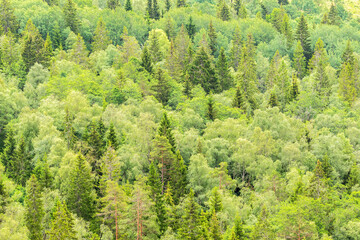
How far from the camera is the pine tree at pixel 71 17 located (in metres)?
183

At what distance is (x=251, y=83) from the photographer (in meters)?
150

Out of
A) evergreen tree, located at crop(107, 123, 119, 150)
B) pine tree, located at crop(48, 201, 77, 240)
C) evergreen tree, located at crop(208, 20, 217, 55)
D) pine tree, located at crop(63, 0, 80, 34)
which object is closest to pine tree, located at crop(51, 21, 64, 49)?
pine tree, located at crop(63, 0, 80, 34)

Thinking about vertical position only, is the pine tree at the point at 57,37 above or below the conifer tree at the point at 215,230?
below

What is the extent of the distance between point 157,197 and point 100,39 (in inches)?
3908

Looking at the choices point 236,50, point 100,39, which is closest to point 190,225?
point 236,50

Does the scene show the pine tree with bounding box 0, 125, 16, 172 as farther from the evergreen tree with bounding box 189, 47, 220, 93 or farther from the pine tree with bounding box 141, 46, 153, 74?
the evergreen tree with bounding box 189, 47, 220, 93

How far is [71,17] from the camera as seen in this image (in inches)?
7224

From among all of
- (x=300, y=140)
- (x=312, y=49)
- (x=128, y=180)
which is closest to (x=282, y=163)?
(x=300, y=140)

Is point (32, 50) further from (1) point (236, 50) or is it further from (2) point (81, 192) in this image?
(2) point (81, 192)

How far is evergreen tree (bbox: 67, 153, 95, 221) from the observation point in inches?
3455

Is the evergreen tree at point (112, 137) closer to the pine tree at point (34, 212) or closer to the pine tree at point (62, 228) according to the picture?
the pine tree at point (34, 212)

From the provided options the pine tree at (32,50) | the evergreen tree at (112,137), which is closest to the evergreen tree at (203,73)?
the pine tree at (32,50)

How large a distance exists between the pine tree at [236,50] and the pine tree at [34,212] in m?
99.9

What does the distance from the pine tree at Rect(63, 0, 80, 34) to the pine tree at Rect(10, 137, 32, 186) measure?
87.4m
